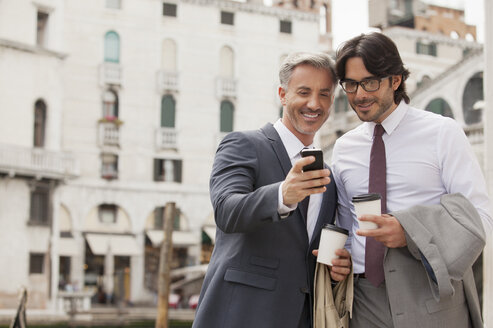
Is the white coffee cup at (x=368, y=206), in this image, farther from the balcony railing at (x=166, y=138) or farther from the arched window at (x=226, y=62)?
the arched window at (x=226, y=62)

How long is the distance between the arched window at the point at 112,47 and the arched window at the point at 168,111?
2282mm

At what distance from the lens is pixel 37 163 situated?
77.8 ft

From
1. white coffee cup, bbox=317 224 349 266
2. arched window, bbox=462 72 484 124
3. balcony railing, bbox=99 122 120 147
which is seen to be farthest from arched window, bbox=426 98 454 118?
white coffee cup, bbox=317 224 349 266

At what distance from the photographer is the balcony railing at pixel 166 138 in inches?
1192

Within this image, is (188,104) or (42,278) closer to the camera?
(42,278)

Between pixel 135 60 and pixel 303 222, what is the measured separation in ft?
92.1

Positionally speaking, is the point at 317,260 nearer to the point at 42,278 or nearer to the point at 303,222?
the point at 303,222

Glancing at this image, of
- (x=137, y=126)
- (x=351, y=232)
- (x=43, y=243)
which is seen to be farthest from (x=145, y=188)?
(x=351, y=232)

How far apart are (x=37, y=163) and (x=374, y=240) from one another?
72.0ft

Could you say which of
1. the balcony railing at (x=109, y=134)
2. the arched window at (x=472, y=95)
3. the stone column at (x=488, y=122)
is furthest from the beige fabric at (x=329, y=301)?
the balcony railing at (x=109, y=134)

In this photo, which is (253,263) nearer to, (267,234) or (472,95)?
(267,234)

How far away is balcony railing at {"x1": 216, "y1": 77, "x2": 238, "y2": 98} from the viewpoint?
31438mm

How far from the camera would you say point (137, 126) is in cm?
3019

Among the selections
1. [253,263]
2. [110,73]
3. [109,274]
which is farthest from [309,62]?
Result: [110,73]
